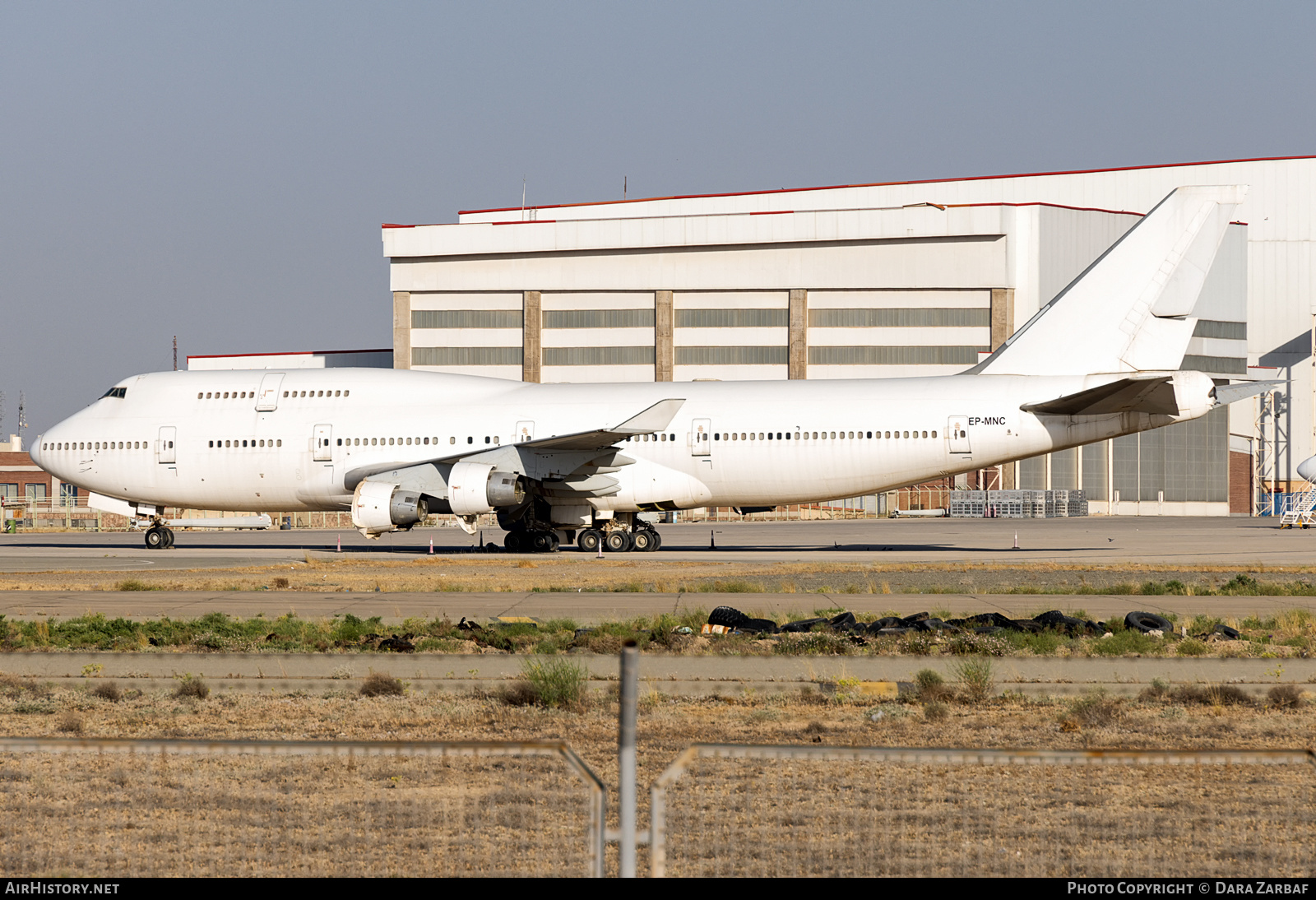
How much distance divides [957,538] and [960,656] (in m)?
29.4

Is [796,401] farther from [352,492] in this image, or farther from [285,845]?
[285,845]

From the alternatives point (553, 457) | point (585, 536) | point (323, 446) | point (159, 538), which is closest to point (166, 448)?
point (159, 538)

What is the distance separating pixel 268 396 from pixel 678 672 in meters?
24.9

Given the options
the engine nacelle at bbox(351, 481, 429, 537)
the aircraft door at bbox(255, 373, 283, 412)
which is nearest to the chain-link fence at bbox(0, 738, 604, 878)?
the engine nacelle at bbox(351, 481, 429, 537)

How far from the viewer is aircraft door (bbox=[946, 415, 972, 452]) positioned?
31.9 meters

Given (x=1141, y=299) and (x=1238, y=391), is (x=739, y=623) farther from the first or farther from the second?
(x=1141, y=299)

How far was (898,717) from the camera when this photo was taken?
1077cm

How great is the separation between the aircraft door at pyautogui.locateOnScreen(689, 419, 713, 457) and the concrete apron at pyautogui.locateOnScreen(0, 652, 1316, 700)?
62.3 feet

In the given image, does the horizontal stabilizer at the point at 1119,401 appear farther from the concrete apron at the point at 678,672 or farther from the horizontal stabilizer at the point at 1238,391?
the concrete apron at the point at 678,672

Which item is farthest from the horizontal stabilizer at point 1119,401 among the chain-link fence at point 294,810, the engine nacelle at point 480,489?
the chain-link fence at point 294,810

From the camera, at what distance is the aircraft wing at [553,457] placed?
3183 cm

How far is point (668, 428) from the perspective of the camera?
32.9 m

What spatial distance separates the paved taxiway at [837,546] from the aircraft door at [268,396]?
13.0 feet

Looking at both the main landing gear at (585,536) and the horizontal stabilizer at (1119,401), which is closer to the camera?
the horizontal stabilizer at (1119,401)
